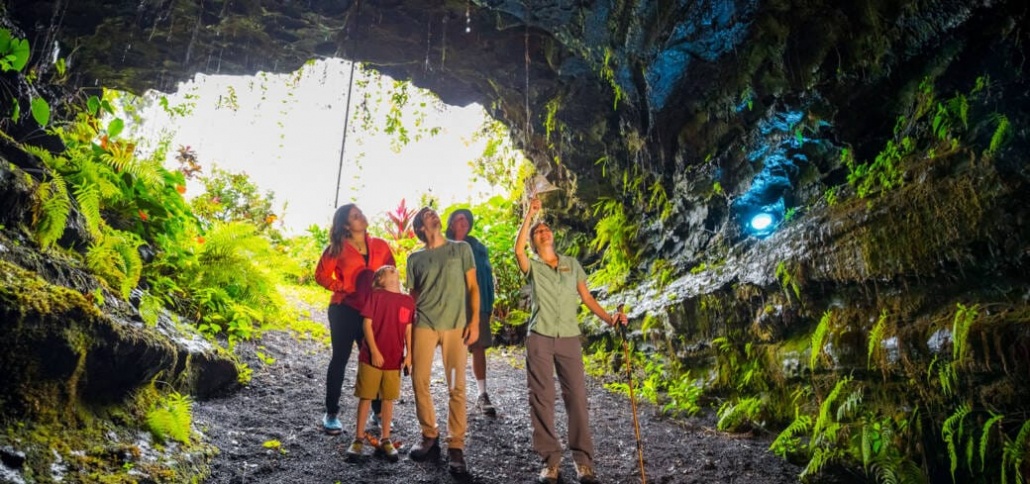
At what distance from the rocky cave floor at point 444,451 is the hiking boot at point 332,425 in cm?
6

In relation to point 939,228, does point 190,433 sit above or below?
below

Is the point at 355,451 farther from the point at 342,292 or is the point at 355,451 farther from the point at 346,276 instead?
the point at 346,276

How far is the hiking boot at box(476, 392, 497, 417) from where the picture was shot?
5273 millimetres

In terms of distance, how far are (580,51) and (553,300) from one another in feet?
17.9

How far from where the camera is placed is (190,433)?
3.73 meters

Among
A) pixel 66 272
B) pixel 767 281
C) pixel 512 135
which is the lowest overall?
pixel 66 272

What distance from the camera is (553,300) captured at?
3785mm

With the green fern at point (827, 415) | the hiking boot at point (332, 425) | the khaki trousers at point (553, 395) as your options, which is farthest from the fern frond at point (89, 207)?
the green fern at point (827, 415)

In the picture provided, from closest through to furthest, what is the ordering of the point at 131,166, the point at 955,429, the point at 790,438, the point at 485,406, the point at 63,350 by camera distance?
1. the point at 63,350
2. the point at 955,429
3. the point at 790,438
4. the point at 485,406
5. the point at 131,166

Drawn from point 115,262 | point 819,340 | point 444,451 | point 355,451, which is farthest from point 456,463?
point 115,262

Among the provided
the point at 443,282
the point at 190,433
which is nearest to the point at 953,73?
the point at 443,282

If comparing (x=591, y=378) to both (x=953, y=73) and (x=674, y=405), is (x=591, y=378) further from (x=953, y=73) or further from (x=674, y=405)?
(x=953, y=73)

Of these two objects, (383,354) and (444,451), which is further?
(444,451)

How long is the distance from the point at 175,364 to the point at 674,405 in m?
5.07
